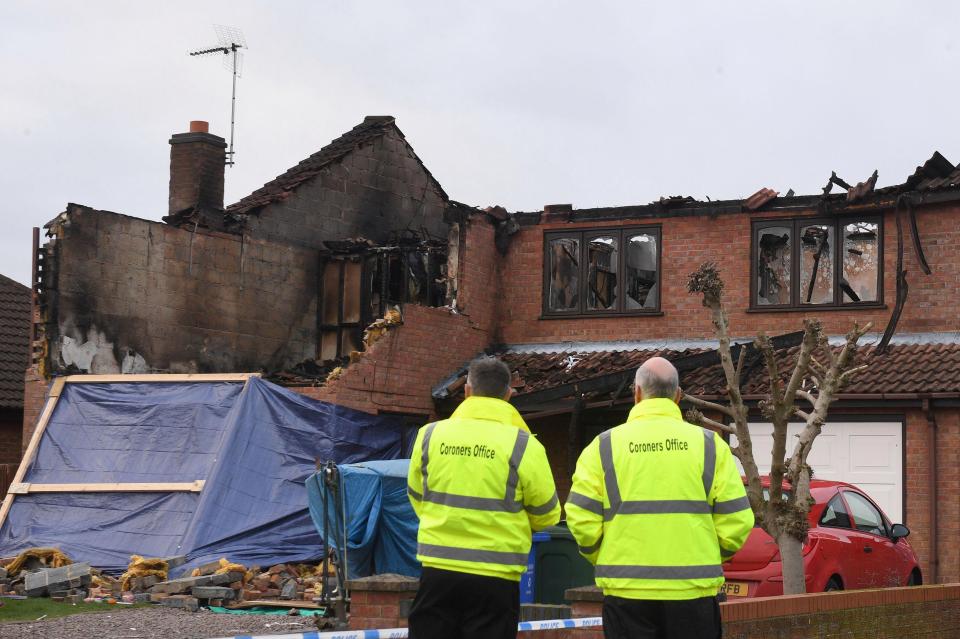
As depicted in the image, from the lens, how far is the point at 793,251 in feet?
70.7

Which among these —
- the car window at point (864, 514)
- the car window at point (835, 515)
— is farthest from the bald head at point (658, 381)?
the car window at point (864, 514)

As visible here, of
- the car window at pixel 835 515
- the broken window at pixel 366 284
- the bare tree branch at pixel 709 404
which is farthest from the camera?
the broken window at pixel 366 284

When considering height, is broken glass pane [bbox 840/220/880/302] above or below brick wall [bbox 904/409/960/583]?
above

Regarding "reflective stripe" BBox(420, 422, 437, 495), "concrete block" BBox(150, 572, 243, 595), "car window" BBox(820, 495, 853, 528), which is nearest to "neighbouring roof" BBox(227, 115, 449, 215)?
"concrete block" BBox(150, 572, 243, 595)

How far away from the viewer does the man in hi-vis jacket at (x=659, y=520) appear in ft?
19.9

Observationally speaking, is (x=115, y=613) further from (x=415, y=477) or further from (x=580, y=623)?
(x=415, y=477)

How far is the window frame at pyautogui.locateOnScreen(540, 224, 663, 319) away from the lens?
2258 cm

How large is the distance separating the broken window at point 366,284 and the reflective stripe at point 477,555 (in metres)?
17.2

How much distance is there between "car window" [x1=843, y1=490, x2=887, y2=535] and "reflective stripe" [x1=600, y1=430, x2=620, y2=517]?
8.38 metres

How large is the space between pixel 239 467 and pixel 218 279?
537cm

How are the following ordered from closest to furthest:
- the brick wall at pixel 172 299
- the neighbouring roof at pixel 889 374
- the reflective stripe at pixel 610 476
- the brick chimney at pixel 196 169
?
1. the reflective stripe at pixel 610 476
2. the neighbouring roof at pixel 889 374
3. the brick wall at pixel 172 299
4. the brick chimney at pixel 196 169

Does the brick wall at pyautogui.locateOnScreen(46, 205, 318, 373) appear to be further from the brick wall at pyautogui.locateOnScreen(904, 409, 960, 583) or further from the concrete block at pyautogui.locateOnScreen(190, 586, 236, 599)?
the brick wall at pyautogui.locateOnScreen(904, 409, 960, 583)

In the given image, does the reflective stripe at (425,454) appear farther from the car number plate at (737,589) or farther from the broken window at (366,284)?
the broken window at (366,284)

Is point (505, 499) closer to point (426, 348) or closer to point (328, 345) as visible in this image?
point (426, 348)
